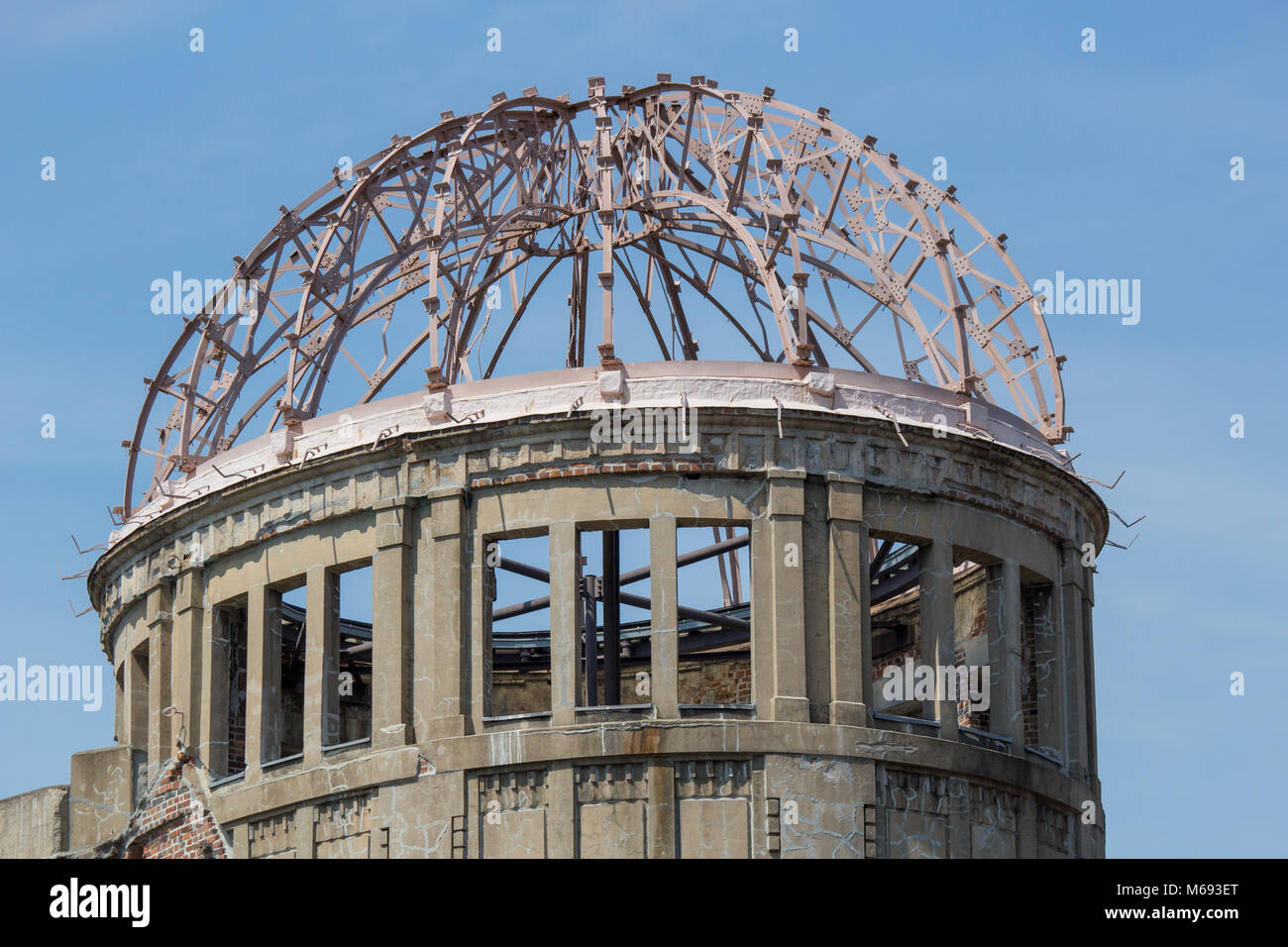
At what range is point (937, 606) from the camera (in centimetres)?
4666

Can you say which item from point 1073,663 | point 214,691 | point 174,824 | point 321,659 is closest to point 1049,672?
point 1073,663

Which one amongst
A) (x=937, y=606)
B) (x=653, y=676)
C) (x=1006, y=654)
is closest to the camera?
(x=653, y=676)

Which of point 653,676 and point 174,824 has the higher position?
point 653,676

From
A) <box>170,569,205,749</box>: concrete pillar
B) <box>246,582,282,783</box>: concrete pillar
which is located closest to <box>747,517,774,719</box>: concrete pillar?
<box>246,582,282,783</box>: concrete pillar

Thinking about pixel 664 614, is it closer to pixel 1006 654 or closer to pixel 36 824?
pixel 1006 654

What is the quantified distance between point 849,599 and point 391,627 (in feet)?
25.7

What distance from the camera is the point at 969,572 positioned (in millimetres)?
51031

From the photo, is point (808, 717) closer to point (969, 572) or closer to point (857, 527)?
point (857, 527)

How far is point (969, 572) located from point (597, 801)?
1030 cm

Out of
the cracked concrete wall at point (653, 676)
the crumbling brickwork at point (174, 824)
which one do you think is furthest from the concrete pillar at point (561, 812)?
the crumbling brickwork at point (174, 824)
